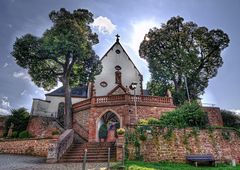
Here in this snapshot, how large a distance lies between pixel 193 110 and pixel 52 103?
19510 millimetres

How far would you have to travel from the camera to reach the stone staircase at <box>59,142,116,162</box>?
40.3ft

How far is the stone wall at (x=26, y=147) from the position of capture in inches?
583

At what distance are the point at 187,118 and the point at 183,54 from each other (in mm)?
13370

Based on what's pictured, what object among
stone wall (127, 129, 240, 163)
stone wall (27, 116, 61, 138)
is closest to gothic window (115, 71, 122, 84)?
stone wall (27, 116, 61, 138)

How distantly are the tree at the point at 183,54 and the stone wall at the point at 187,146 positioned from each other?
37.9ft

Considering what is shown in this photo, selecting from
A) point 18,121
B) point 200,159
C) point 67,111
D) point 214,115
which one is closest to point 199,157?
point 200,159

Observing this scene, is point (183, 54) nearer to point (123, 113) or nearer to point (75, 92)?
point (123, 113)

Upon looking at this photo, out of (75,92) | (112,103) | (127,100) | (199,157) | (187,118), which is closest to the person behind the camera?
(199,157)

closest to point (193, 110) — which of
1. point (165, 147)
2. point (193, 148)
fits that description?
point (193, 148)

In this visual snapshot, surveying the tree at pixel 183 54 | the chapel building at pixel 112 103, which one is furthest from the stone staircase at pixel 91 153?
the tree at pixel 183 54

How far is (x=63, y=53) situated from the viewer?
2064cm

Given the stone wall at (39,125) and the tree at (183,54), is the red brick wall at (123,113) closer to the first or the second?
the stone wall at (39,125)

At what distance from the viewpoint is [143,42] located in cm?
2903

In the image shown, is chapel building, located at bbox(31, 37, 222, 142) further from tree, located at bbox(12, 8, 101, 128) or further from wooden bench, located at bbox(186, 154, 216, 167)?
wooden bench, located at bbox(186, 154, 216, 167)
